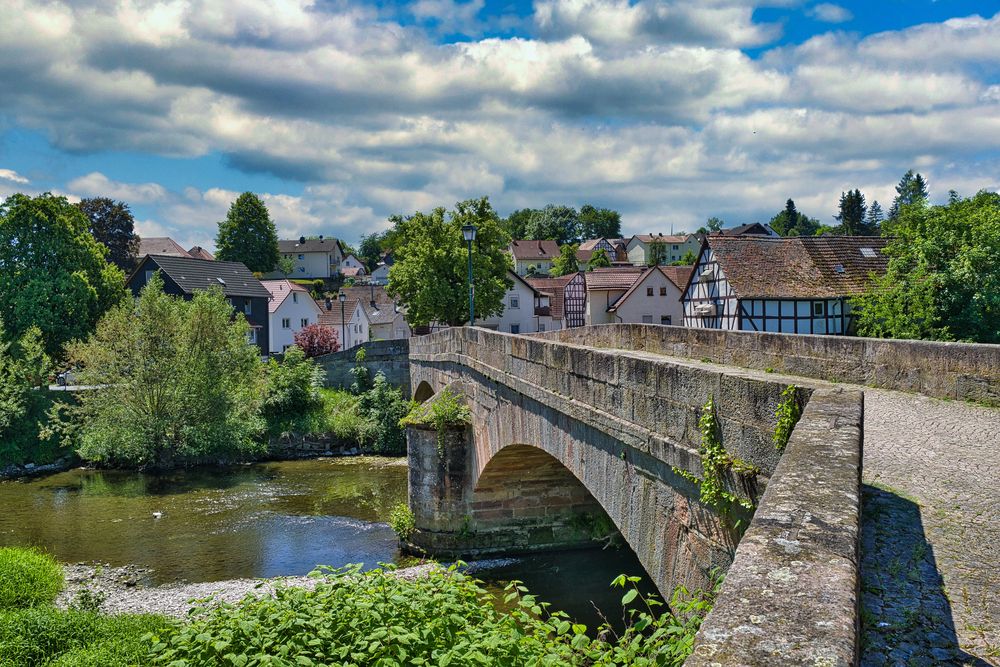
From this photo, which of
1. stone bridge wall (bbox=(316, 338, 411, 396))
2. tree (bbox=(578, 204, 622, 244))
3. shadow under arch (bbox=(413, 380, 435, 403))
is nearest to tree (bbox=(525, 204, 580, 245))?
tree (bbox=(578, 204, 622, 244))

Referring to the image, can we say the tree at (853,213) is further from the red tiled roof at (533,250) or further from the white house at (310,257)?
the white house at (310,257)

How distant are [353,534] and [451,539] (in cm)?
386

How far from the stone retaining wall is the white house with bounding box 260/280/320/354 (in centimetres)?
5613

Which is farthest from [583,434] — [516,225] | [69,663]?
[516,225]

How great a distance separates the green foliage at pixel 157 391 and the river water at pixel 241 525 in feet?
3.83

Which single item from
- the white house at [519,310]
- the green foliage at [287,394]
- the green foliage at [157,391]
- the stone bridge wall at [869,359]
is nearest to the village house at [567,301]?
the white house at [519,310]

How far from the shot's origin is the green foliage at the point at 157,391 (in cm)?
2975

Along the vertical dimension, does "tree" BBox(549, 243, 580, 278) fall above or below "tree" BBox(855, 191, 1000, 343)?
above

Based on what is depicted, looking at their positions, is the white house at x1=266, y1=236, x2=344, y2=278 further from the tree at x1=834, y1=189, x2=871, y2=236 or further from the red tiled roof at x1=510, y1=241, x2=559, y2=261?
the tree at x1=834, y1=189, x2=871, y2=236

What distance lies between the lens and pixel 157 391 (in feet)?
100

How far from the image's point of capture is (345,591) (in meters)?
8.03

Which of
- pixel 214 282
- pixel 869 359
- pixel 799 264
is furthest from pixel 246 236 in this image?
pixel 869 359

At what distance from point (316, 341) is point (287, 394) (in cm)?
1825

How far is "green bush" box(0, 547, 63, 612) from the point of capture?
579 inches
